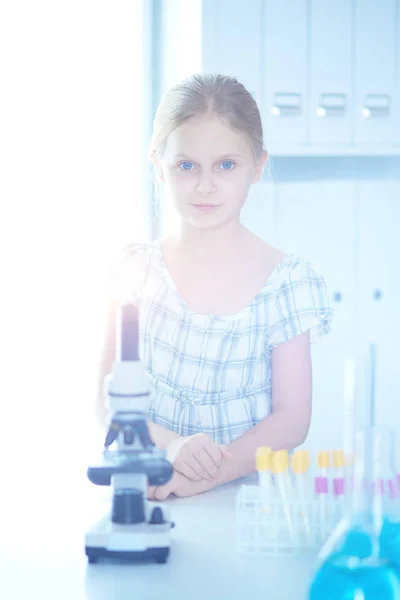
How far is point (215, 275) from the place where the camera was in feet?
4.97

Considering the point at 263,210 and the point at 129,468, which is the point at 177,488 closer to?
the point at 129,468

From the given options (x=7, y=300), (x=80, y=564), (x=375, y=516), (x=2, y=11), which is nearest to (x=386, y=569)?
(x=375, y=516)

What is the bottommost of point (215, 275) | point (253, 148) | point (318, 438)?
point (318, 438)

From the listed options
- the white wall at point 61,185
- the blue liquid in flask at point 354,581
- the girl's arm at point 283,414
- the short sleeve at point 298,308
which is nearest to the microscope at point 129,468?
the blue liquid in flask at point 354,581

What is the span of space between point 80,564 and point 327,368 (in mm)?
1383

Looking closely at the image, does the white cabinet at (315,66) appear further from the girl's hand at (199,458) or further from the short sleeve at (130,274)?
the girl's hand at (199,458)

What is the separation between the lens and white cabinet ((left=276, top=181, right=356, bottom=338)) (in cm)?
217

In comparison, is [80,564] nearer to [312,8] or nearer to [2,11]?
[312,8]

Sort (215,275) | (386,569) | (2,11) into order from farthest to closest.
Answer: (2,11) < (215,275) < (386,569)

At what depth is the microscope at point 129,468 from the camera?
0.81 metres

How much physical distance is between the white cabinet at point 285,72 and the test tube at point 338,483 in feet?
4.27

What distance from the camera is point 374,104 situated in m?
2.14

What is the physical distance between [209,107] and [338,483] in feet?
2.40

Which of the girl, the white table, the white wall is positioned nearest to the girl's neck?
the girl
